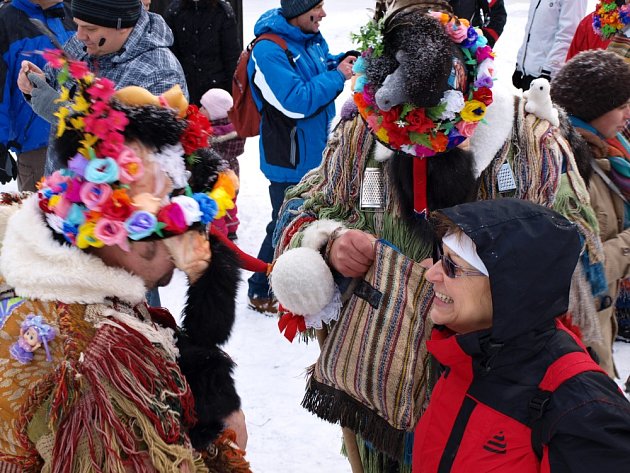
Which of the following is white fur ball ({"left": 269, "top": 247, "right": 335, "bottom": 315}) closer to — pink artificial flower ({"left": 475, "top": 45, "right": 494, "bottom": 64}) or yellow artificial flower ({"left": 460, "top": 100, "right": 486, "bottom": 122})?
yellow artificial flower ({"left": 460, "top": 100, "right": 486, "bottom": 122})

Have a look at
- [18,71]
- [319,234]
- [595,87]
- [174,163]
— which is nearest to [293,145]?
[18,71]

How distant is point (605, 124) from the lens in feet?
9.84

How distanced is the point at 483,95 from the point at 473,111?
0.21 feet

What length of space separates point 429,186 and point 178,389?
966mm

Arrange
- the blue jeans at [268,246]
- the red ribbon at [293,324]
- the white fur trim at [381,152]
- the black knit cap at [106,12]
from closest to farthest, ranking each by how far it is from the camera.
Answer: the white fur trim at [381,152] → the red ribbon at [293,324] → the black knit cap at [106,12] → the blue jeans at [268,246]

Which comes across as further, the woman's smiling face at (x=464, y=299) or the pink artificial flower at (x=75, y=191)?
the woman's smiling face at (x=464, y=299)

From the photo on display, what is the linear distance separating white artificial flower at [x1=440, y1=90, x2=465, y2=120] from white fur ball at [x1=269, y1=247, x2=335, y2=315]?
0.57 meters

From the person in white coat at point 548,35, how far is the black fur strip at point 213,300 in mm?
4972

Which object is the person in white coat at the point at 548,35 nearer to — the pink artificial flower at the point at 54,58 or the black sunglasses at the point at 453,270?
the black sunglasses at the point at 453,270

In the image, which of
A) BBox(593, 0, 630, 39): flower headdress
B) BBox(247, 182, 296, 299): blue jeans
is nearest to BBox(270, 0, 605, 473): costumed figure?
BBox(247, 182, 296, 299): blue jeans

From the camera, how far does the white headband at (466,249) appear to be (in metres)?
1.63

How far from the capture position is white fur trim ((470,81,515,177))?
2.04m

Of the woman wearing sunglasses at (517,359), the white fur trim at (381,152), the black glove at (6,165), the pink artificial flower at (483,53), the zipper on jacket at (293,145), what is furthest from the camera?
the zipper on jacket at (293,145)

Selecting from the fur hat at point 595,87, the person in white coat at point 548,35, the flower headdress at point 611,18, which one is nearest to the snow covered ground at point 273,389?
the fur hat at point 595,87
